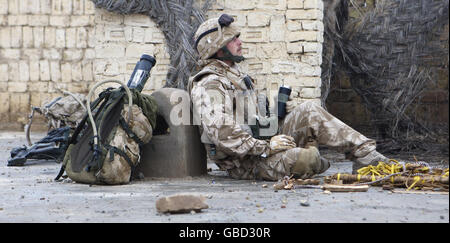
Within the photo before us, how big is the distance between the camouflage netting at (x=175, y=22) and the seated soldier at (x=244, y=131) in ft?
7.29

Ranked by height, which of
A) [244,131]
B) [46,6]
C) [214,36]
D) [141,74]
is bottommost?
[244,131]

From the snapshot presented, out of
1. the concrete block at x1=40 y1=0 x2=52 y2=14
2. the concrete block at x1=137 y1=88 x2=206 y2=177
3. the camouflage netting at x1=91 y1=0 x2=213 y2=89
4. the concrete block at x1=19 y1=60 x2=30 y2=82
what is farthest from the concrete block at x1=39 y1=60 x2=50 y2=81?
the concrete block at x1=137 y1=88 x2=206 y2=177

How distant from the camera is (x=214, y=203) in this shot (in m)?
4.19

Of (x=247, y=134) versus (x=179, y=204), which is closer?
(x=179, y=204)

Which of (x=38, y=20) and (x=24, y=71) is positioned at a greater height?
(x=38, y=20)

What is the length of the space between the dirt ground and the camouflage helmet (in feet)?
3.51

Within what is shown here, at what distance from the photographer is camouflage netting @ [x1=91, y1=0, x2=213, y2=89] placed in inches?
309

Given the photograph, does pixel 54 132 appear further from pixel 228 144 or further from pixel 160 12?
pixel 228 144

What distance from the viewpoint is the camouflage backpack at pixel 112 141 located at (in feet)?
16.4

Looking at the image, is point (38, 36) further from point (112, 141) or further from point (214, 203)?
point (214, 203)

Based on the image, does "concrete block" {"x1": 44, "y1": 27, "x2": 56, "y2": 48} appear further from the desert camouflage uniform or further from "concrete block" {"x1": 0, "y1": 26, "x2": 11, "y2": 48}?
the desert camouflage uniform

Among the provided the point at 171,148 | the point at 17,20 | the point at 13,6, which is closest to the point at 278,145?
the point at 171,148

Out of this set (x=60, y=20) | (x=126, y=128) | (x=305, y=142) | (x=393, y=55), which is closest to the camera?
(x=126, y=128)

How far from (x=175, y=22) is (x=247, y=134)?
3.23 metres
